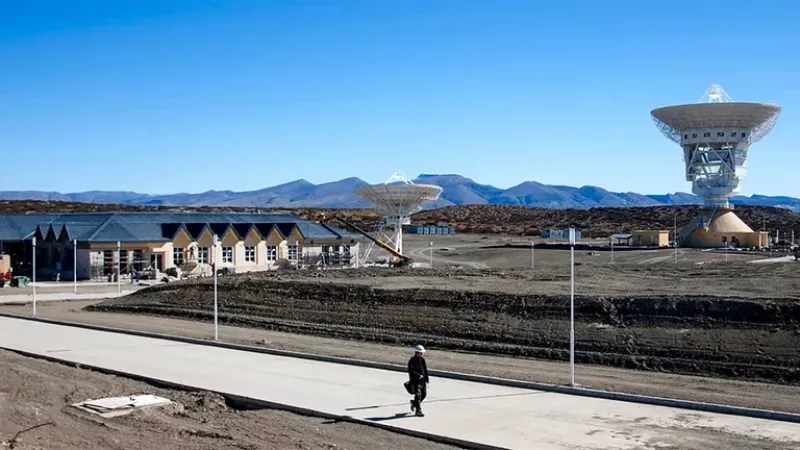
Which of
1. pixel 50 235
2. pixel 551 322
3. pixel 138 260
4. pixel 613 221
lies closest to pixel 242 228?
pixel 138 260

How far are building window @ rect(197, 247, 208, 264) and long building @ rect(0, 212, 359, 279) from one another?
0.02 m

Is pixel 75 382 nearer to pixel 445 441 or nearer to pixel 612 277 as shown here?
pixel 445 441

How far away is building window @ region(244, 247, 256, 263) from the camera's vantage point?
65.9 metres

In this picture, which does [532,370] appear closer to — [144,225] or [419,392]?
[419,392]

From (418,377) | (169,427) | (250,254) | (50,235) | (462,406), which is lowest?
(462,406)

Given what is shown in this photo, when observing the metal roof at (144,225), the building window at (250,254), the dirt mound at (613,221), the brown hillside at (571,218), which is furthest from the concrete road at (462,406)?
the dirt mound at (613,221)

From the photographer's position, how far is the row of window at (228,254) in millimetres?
62750

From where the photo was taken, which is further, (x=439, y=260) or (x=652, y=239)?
(x=652, y=239)

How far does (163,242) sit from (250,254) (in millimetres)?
7124

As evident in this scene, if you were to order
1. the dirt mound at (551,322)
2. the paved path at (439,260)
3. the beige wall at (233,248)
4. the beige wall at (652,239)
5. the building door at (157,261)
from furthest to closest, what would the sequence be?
the beige wall at (652,239)
the paved path at (439,260)
the building door at (157,261)
the beige wall at (233,248)
the dirt mound at (551,322)

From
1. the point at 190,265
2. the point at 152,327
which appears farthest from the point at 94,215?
the point at 152,327

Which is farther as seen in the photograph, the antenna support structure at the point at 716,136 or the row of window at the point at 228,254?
the antenna support structure at the point at 716,136

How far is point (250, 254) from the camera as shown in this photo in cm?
6638

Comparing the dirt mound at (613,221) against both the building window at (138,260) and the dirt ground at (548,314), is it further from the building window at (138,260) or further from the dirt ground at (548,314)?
the dirt ground at (548,314)
